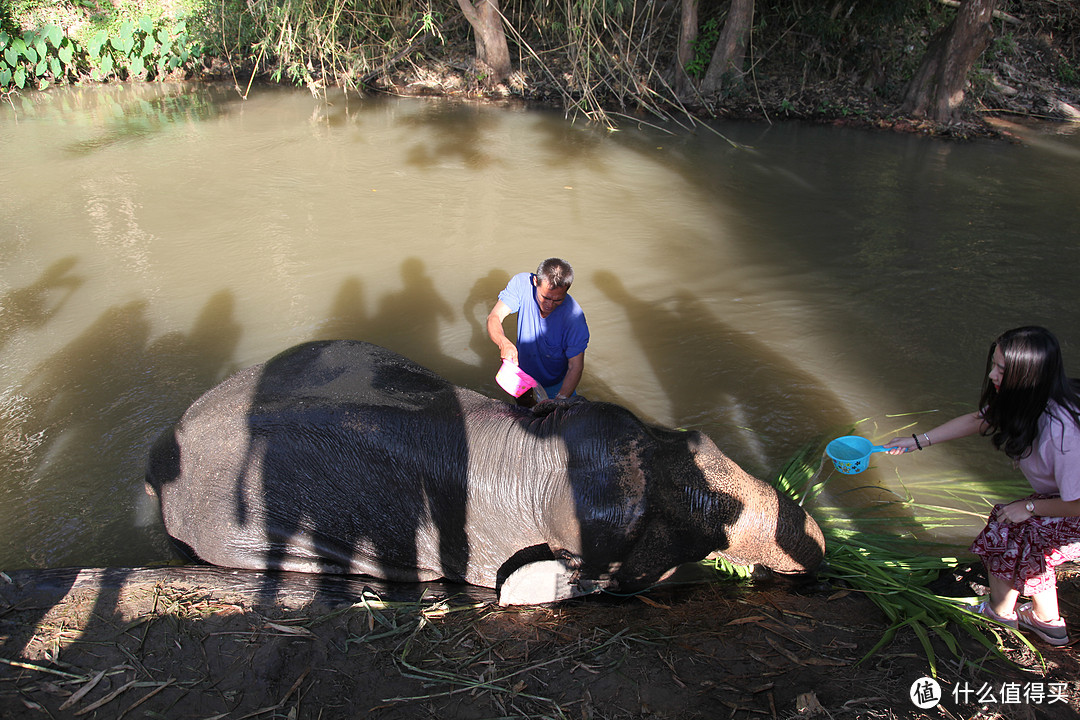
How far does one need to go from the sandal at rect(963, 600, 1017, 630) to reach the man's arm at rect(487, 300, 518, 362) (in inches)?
114

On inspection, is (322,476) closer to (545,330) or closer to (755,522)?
(545,330)

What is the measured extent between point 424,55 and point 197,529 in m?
16.0

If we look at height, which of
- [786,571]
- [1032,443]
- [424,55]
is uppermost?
[424,55]

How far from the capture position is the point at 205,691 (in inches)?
113

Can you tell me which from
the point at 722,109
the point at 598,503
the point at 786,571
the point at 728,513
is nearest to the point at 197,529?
the point at 598,503

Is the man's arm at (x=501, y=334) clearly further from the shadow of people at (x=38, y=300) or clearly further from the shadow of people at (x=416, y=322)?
the shadow of people at (x=38, y=300)

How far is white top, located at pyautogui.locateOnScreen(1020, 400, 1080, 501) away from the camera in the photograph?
2773 millimetres

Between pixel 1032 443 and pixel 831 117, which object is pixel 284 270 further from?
pixel 831 117

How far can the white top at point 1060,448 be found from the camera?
2.77m

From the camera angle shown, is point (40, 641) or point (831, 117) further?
point (831, 117)

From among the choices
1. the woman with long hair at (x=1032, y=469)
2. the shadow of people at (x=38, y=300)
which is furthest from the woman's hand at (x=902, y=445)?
the shadow of people at (x=38, y=300)

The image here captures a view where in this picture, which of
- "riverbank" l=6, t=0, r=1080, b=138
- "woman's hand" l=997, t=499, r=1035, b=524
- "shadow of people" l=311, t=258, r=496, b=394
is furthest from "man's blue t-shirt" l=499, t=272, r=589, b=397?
"riverbank" l=6, t=0, r=1080, b=138

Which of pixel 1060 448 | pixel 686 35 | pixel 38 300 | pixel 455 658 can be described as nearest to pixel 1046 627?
pixel 1060 448

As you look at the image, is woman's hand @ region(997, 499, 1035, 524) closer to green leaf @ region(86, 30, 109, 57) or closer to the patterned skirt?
the patterned skirt
